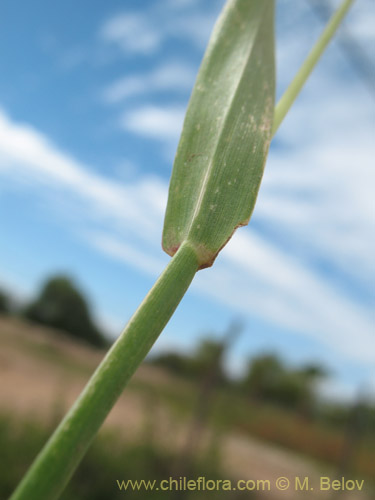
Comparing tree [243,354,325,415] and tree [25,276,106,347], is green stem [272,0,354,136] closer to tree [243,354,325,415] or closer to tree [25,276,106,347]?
tree [243,354,325,415]

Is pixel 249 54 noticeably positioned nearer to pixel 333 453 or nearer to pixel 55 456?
pixel 55 456

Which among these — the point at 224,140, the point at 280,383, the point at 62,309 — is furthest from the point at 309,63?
the point at 280,383

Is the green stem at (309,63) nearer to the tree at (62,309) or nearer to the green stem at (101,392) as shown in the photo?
the green stem at (101,392)

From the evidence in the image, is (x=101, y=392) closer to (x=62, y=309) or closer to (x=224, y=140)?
(x=224, y=140)

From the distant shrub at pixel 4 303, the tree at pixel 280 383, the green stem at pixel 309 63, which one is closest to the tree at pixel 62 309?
the distant shrub at pixel 4 303

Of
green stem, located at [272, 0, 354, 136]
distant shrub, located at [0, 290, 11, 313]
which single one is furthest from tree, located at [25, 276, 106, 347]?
green stem, located at [272, 0, 354, 136]

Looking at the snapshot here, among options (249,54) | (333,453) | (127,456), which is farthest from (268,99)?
(333,453)
